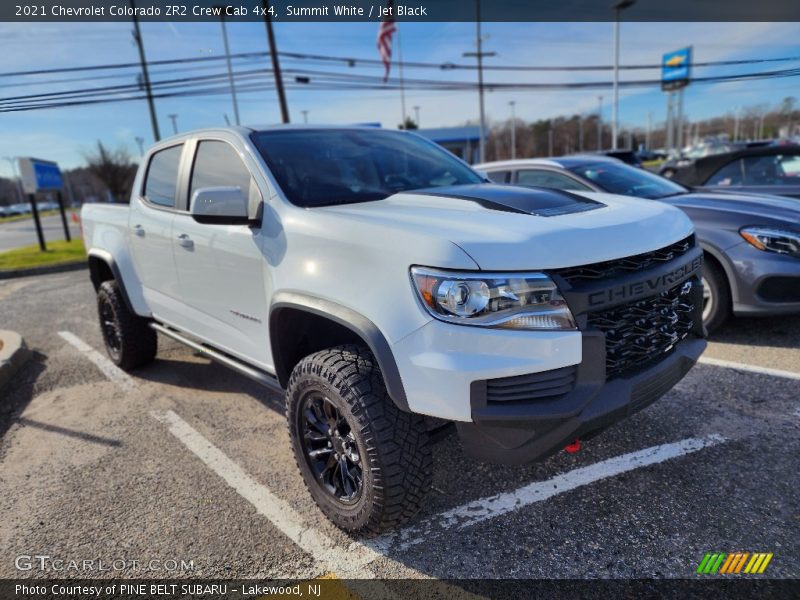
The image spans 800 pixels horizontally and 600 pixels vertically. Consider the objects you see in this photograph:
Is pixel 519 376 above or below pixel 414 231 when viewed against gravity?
below

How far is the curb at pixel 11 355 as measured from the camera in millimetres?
4777

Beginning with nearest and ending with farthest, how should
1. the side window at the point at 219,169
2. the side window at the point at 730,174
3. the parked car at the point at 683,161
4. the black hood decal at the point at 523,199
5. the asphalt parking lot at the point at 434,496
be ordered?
the asphalt parking lot at the point at 434,496 < the black hood decal at the point at 523,199 < the side window at the point at 219,169 < the side window at the point at 730,174 < the parked car at the point at 683,161

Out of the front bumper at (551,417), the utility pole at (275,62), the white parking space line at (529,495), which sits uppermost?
the utility pole at (275,62)

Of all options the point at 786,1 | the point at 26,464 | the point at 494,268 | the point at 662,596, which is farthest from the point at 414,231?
the point at 786,1

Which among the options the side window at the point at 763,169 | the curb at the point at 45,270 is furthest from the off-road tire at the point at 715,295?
the curb at the point at 45,270

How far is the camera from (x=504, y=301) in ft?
6.51

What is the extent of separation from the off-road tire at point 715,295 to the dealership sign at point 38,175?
16.9 metres

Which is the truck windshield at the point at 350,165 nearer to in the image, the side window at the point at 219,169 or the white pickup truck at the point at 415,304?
the white pickup truck at the point at 415,304

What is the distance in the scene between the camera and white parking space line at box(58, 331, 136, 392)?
472cm

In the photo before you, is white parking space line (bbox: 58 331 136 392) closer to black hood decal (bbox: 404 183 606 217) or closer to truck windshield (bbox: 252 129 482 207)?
truck windshield (bbox: 252 129 482 207)

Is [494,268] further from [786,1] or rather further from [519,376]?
[786,1]

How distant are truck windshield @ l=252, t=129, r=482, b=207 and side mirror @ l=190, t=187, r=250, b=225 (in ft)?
0.77

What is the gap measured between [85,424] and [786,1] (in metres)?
5.83

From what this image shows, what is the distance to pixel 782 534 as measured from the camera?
2312mm
